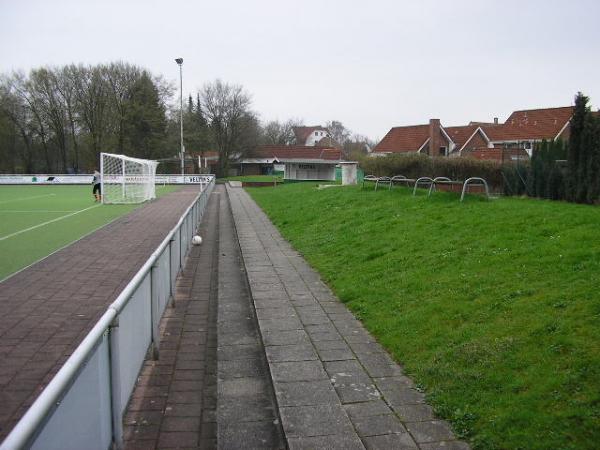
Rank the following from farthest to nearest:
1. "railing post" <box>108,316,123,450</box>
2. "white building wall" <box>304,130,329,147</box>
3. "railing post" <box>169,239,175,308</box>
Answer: "white building wall" <box>304,130,329,147</box> → "railing post" <box>169,239,175,308</box> → "railing post" <box>108,316,123,450</box>

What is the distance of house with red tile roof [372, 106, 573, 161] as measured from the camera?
136ft

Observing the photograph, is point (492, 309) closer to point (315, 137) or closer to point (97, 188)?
point (97, 188)

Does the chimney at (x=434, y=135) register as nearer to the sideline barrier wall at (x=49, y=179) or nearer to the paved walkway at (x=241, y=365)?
the sideline barrier wall at (x=49, y=179)

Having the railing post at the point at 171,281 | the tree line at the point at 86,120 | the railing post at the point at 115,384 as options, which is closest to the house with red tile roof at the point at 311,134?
the tree line at the point at 86,120

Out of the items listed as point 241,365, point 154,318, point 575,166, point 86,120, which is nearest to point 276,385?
point 241,365

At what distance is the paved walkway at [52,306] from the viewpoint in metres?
4.88

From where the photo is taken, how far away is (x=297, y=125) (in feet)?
344

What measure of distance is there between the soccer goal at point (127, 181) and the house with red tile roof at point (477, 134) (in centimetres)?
1674

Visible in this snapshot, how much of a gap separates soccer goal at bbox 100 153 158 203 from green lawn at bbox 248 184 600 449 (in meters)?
20.3

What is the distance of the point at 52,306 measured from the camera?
7379mm

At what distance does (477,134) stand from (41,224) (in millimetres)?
45175

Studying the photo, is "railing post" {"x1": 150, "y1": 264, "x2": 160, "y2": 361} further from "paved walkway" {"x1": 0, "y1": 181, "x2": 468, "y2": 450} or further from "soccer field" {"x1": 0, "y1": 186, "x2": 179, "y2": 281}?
"soccer field" {"x1": 0, "y1": 186, "x2": 179, "y2": 281}

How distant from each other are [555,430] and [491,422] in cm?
41

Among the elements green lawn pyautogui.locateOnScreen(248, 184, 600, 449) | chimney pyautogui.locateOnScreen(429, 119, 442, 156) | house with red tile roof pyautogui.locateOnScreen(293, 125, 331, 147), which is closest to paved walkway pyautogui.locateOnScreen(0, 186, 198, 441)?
green lawn pyautogui.locateOnScreen(248, 184, 600, 449)
